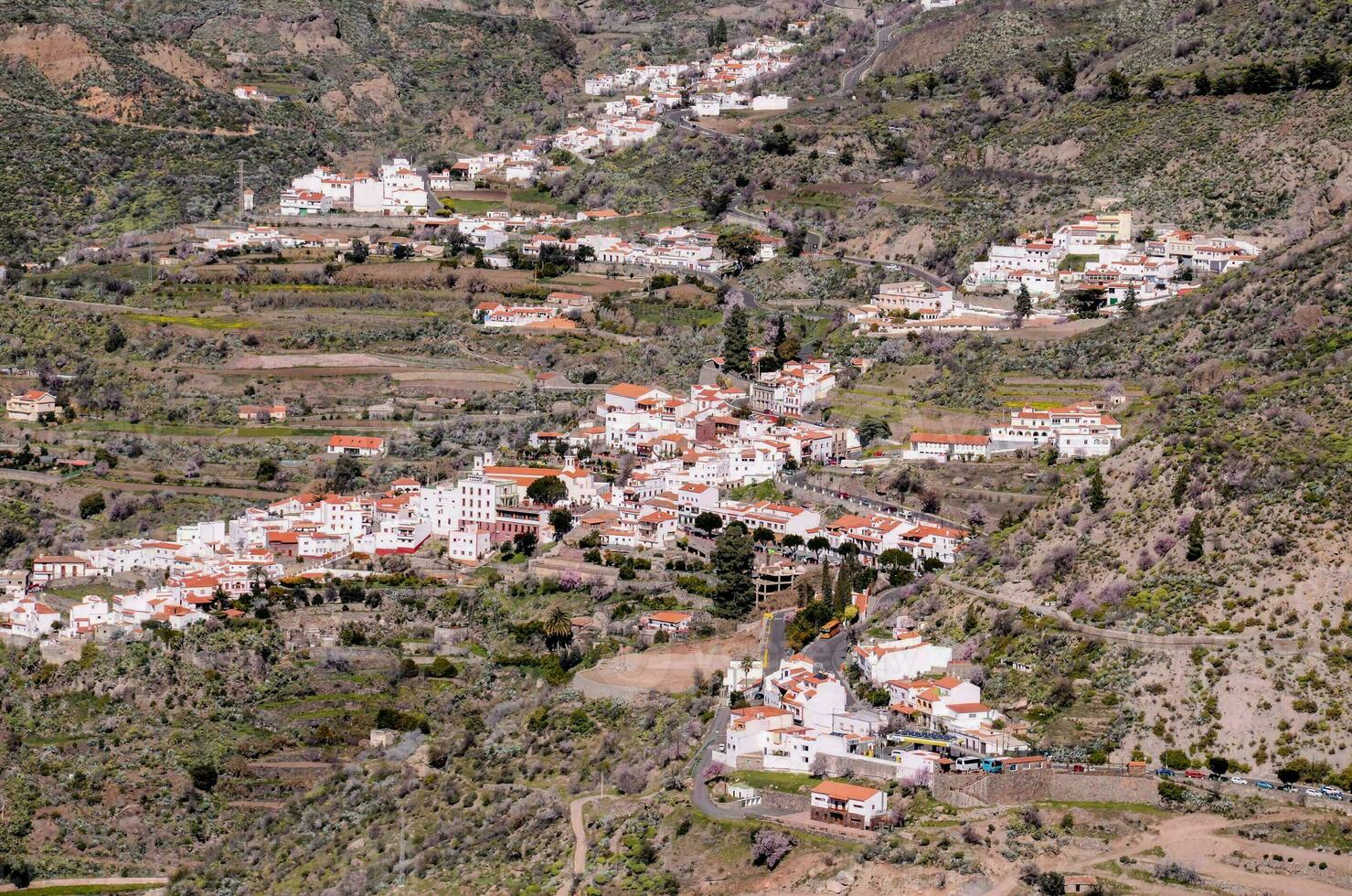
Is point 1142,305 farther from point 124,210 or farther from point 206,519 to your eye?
point 124,210

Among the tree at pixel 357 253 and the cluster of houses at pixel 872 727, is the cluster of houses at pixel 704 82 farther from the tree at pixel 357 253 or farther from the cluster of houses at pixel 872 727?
the cluster of houses at pixel 872 727

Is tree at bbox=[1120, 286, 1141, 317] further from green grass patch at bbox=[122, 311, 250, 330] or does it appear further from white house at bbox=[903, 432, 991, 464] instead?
green grass patch at bbox=[122, 311, 250, 330]

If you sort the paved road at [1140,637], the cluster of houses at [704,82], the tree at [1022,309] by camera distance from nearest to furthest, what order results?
the paved road at [1140,637], the tree at [1022,309], the cluster of houses at [704,82]

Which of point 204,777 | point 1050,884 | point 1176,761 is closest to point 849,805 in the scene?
point 1050,884

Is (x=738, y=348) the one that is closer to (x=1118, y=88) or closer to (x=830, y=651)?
(x=1118, y=88)

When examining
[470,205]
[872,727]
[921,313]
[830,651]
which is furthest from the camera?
[470,205]

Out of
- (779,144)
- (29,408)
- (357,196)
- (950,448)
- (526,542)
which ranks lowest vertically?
(526,542)

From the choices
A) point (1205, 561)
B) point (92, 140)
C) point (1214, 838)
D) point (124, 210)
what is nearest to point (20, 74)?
point (92, 140)

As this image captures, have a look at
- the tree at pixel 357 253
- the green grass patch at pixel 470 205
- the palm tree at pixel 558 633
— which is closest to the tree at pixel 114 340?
the tree at pixel 357 253
